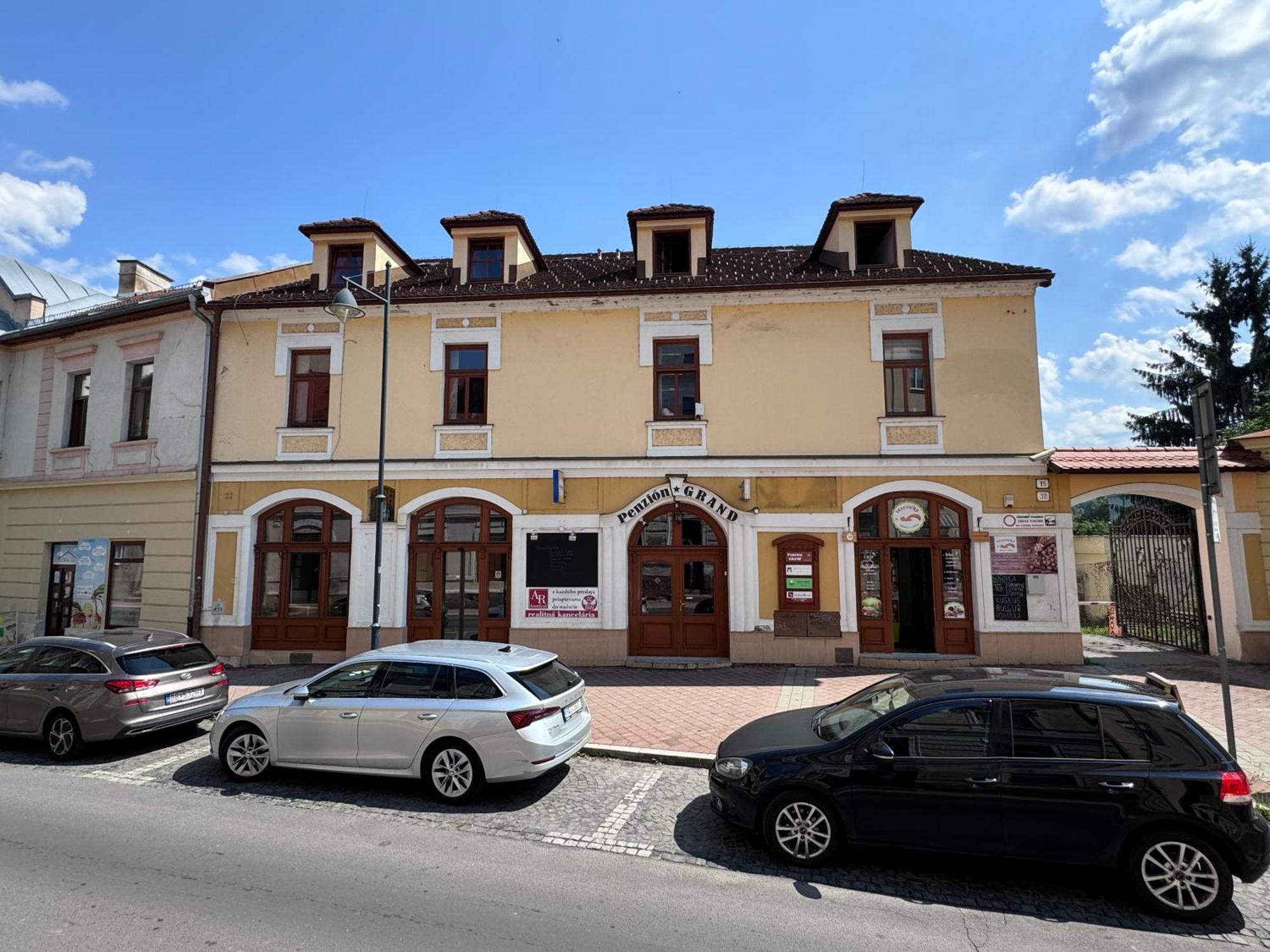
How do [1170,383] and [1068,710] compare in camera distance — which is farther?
[1170,383]

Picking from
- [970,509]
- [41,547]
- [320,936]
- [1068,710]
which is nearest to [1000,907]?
[1068,710]

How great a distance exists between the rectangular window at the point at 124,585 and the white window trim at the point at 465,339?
26.5 feet

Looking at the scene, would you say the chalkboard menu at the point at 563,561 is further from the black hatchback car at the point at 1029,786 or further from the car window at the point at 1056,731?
the car window at the point at 1056,731

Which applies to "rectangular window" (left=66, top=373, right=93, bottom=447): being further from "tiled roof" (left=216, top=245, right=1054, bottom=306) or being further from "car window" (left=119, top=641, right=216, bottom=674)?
"car window" (left=119, top=641, right=216, bottom=674)

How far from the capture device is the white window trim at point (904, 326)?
1337cm

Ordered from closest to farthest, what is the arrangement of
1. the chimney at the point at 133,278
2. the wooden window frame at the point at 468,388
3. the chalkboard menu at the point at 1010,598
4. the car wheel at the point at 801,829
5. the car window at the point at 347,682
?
1. the car wheel at the point at 801,829
2. the car window at the point at 347,682
3. the chalkboard menu at the point at 1010,598
4. the wooden window frame at the point at 468,388
5. the chimney at the point at 133,278

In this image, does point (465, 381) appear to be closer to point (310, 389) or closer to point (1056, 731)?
point (310, 389)

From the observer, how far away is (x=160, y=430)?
14945mm

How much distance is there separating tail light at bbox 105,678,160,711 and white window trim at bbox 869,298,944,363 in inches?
526

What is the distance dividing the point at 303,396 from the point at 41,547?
8036 millimetres

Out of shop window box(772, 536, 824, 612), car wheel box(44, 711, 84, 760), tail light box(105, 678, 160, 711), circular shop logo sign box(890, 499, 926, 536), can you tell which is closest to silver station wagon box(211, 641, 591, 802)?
tail light box(105, 678, 160, 711)

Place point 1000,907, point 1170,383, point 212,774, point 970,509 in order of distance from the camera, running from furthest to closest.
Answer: point 1170,383 < point 970,509 < point 212,774 < point 1000,907

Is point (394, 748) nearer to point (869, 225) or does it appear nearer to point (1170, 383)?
point (869, 225)

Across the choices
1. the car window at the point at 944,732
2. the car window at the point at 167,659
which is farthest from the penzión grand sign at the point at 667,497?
the car window at the point at 944,732
